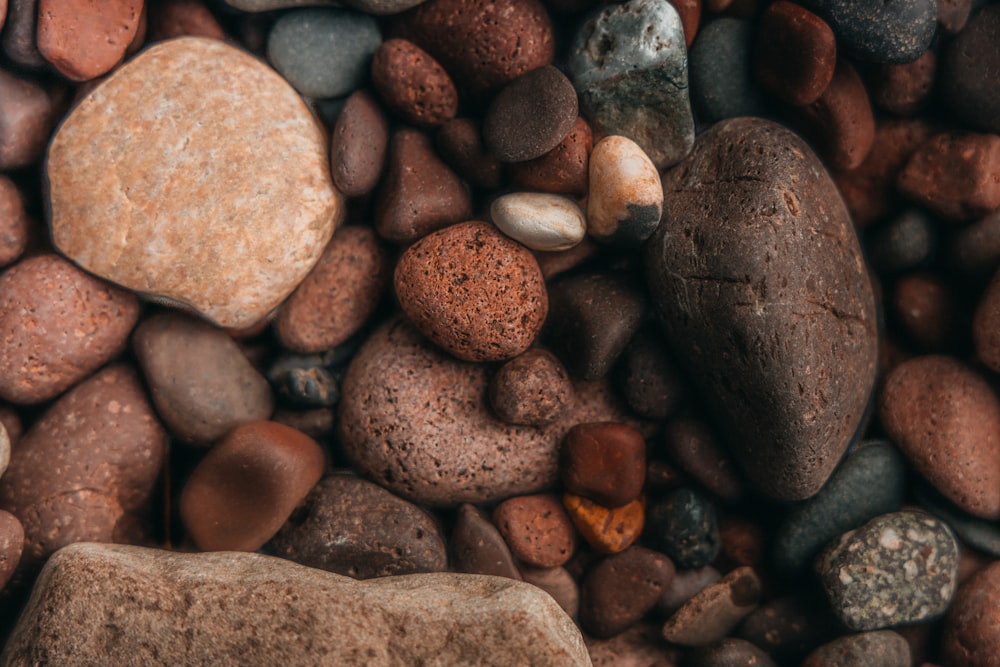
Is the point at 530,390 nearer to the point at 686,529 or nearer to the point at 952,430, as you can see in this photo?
the point at 686,529

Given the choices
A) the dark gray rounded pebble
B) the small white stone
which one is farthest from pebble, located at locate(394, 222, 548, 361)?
the dark gray rounded pebble

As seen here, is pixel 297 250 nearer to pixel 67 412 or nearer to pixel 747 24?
pixel 67 412

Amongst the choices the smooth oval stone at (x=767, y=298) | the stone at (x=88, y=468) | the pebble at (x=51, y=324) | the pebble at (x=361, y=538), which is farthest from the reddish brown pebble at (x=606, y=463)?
the pebble at (x=51, y=324)

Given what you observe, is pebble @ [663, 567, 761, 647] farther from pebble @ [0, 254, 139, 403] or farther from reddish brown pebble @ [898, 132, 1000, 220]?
pebble @ [0, 254, 139, 403]

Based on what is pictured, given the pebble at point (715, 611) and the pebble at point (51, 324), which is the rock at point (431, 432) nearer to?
the pebble at point (715, 611)

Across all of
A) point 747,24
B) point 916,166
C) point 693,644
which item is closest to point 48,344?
point 693,644

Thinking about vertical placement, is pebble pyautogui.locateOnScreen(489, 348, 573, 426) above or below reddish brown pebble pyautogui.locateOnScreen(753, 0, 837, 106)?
below
